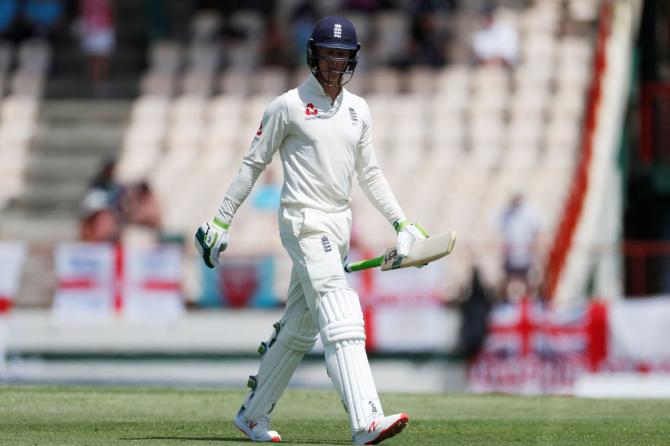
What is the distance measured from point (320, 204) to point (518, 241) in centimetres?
915

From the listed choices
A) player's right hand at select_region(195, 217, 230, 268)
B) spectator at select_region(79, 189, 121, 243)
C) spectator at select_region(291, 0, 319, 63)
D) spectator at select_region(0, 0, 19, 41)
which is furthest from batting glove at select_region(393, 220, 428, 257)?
spectator at select_region(0, 0, 19, 41)

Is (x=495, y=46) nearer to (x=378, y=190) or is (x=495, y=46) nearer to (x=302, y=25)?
(x=302, y=25)

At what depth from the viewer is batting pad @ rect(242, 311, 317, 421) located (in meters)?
8.97

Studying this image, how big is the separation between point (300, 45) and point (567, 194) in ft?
16.9

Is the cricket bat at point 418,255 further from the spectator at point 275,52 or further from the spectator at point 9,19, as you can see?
the spectator at point 9,19

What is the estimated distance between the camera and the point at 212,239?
875cm

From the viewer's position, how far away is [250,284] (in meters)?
17.2

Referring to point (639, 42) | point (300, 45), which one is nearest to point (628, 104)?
point (639, 42)

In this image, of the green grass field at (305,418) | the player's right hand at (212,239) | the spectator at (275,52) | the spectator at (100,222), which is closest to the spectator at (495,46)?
the spectator at (275,52)

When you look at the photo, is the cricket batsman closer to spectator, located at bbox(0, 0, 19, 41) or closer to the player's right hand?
the player's right hand

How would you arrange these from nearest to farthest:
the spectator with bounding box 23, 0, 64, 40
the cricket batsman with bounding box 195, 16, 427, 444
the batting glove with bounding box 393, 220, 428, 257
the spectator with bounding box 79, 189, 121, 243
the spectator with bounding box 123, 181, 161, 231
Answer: the cricket batsman with bounding box 195, 16, 427, 444 → the batting glove with bounding box 393, 220, 428, 257 → the spectator with bounding box 79, 189, 121, 243 → the spectator with bounding box 123, 181, 161, 231 → the spectator with bounding box 23, 0, 64, 40

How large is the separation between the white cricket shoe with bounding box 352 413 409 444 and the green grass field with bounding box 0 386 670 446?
0.47m

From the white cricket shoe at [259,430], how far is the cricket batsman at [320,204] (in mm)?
14

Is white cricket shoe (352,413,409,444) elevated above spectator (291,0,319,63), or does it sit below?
below
